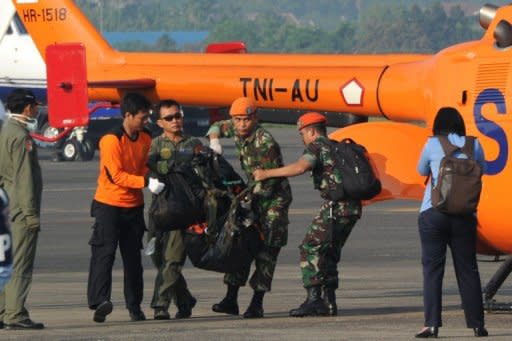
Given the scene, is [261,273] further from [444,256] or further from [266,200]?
[444,256]

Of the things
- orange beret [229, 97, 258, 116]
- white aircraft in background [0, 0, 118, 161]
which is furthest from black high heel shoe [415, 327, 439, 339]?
white aircraft in background [0, 0, 118, 161]

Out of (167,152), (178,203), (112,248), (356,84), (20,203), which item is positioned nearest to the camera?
(20,203)

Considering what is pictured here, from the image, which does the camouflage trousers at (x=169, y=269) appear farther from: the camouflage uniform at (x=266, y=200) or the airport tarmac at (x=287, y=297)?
the camouflage uniform at (x=266, y=200)

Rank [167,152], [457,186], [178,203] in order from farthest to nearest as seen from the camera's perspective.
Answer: [167,152]
[178,203]
[457,186]

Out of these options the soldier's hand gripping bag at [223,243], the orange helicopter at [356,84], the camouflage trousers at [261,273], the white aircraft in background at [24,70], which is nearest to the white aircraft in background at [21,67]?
the white aircraft in background at [24,70]

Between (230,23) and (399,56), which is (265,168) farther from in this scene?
(230,23)

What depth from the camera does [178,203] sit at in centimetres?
1325

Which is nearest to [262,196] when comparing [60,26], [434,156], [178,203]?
[178,203]

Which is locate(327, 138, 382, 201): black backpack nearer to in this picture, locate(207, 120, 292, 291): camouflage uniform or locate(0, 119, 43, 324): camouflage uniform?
locate(207, 120, 292, 291): camouflage uniform

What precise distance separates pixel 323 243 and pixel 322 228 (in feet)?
0.36

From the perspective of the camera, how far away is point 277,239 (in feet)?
44.1

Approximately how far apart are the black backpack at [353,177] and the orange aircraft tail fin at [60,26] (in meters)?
5.61

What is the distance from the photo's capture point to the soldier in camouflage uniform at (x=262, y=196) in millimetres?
13422

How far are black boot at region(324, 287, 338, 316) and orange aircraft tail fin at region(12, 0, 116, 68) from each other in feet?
18.8
